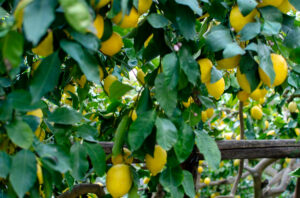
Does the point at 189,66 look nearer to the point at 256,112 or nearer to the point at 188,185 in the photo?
the point at 188,185

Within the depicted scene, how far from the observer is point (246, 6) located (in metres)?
0.73

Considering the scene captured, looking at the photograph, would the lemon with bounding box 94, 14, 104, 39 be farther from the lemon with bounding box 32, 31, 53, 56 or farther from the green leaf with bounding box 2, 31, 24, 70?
the green leaf with bounding box 2, 31, 24, 70

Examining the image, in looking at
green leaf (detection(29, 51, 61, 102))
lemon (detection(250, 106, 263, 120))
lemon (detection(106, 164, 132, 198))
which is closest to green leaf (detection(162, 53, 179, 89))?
green leaf (detection(29, 51, 61, 102))

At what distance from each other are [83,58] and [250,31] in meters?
0.36

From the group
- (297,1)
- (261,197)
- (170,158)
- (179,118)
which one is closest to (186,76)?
(179,118)

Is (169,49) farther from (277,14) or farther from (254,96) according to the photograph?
(254,96)

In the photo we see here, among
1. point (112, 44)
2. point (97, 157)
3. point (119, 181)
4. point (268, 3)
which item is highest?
point (268, 3)

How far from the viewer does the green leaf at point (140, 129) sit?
2.34ft

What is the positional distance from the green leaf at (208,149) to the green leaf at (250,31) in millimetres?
247

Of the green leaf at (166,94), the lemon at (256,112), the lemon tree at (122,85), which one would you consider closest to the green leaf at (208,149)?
the lemon tree at (122,85)

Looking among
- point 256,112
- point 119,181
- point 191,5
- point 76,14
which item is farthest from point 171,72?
point 256,112

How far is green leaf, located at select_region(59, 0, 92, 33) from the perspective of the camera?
1.68 ft

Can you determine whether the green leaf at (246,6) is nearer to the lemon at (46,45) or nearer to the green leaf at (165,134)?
the green leaf at (165,134)

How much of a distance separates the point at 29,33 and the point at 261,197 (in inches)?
107
